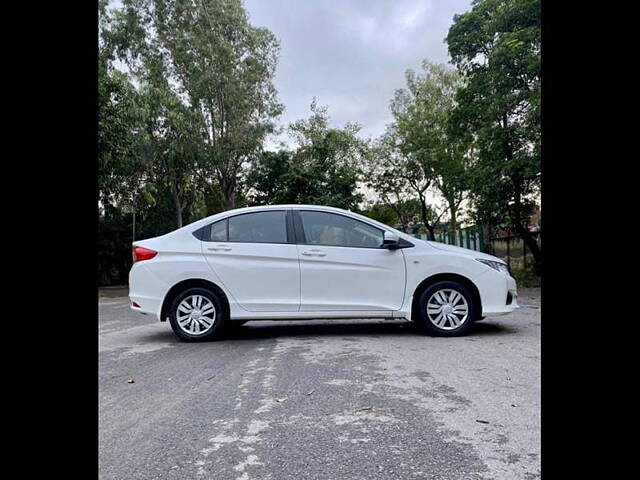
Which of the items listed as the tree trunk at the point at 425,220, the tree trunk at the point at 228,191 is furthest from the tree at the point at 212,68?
the tree trunk at the point at 425,220

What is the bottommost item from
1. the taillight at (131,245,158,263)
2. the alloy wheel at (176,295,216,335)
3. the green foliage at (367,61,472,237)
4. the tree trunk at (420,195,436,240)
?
the alloy wheel at (176,295,216,335)

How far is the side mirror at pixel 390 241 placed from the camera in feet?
16.3

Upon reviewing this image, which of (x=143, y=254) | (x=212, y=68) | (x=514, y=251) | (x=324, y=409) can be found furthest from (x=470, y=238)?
(x=324, y=409)

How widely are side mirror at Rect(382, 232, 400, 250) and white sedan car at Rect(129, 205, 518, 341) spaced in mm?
11

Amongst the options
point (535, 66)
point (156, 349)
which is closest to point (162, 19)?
point (535, 66)

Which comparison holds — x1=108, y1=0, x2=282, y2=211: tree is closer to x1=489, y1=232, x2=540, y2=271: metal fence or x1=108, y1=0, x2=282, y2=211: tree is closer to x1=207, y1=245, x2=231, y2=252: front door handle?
x1=489, y1=232, x2=540, y2=271: metal fence

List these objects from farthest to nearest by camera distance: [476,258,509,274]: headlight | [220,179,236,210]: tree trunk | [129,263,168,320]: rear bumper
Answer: [220,179,236,210]: tree trunk < [476,258,509,274]: headlight < [129,263,168,320]: rear bumper

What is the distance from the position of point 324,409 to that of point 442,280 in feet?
9.08

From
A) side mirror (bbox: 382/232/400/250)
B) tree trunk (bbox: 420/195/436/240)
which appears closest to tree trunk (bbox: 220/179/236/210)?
tree trunk (bbox: 420/195/436/240)

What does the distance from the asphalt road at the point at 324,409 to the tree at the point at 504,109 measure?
216 inches

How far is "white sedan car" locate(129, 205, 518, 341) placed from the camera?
4945 mm
